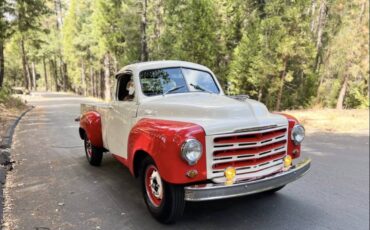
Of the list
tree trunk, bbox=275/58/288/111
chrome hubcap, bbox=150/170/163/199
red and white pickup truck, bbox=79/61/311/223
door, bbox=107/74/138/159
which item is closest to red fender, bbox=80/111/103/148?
door, bbox=107/74/138/159

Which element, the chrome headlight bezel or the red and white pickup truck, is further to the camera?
the chrome headlight bezel

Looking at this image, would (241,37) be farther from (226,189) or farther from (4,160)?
(226,189)

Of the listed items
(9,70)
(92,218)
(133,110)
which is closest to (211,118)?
(133,110)

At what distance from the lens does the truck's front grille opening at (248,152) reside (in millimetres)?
3703

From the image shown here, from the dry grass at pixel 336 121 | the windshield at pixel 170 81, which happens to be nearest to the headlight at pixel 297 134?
the windshield at pixel 170 81

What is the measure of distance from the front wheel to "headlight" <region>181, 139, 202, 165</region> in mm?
402

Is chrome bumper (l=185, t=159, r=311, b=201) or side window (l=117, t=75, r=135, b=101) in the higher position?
side window (l=117, t=75, r=135, b=101)

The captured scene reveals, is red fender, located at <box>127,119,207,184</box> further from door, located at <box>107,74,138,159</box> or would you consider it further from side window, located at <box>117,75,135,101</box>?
side window, located at <box>117,75,135,101</box>

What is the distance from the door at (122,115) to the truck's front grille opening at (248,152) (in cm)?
163

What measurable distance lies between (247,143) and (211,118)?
1.66 feet

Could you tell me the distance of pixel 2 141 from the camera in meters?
8.59

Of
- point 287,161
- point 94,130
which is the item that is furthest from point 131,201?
point 287,161

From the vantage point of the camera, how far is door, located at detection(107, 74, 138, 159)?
16.3 ft

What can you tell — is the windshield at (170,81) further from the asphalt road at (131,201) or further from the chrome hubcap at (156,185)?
the asphalt road at (131,201)
